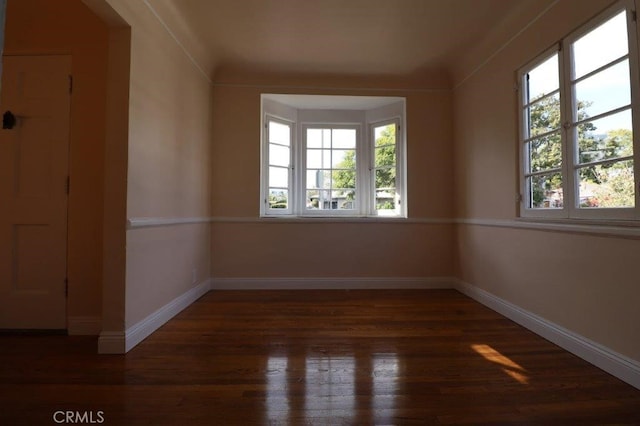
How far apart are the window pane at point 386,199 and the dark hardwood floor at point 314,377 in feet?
5.41

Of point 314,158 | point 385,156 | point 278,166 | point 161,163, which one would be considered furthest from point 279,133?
point 161,163

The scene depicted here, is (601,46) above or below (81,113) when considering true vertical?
above

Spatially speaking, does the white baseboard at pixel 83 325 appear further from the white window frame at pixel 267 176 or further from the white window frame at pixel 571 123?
the white window frame at pixel 571 123

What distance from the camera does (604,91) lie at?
1.84 metres

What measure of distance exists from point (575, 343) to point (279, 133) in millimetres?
3428

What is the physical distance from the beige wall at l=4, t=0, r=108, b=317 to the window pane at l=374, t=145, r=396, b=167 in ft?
9.46

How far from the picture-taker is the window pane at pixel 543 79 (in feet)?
7.29

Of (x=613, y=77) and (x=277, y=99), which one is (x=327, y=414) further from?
(x=277, y=99)

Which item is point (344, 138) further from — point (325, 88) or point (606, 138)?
point (606, 138)

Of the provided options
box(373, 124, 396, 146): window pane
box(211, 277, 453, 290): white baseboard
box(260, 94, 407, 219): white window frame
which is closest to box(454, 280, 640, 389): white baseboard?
box(211, 277, 453, 290): white baseboard

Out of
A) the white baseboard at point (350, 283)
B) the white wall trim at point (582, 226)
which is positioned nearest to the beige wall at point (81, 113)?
the white baseboard at point (350, 283)

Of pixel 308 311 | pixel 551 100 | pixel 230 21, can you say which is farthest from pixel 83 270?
pixel 551 100

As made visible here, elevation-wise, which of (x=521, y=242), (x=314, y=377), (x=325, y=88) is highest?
(x=325, y=88)

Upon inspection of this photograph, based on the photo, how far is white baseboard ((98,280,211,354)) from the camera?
196 cm
